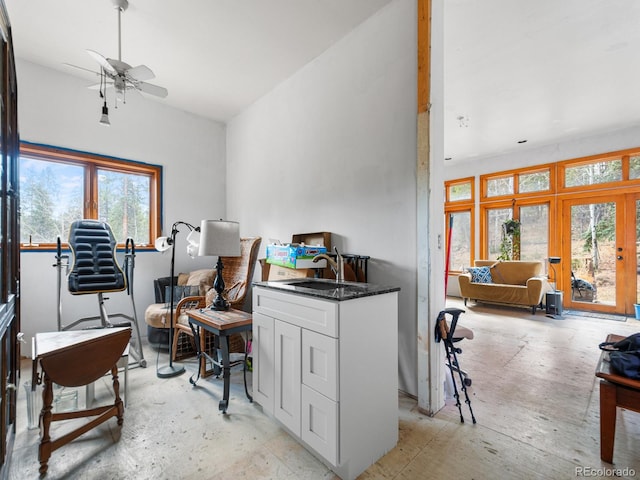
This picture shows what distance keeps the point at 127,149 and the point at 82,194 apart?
31.7 inches

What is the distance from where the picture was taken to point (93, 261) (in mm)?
2943

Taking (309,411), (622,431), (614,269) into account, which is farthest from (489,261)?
(309,411)

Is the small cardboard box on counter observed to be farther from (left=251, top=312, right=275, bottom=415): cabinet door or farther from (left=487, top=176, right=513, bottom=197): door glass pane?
(left=487, top=176, right=513, bottom=197): door glass pane

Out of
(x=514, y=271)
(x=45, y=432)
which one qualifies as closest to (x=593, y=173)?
(x=514, y=271)

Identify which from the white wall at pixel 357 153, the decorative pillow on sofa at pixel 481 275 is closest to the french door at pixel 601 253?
the decorative pillow on sofa at pixel 481 275

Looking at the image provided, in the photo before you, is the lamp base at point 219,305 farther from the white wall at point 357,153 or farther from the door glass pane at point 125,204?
the door glass pane at point 125,204

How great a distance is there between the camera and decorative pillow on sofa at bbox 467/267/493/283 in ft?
19.1

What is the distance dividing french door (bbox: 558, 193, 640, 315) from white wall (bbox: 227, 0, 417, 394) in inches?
207

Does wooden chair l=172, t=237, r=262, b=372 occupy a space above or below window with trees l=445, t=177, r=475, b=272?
below

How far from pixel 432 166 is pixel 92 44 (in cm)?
359

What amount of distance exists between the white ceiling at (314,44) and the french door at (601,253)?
177 centimetres

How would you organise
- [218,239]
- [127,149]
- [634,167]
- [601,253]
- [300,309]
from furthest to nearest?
[601,253]
[634,167]
[127,149]
[218,239]
[300,309]

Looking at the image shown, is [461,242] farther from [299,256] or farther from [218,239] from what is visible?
[218,239]

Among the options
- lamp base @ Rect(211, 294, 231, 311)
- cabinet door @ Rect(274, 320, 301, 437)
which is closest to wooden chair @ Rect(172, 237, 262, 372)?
lamp base @ Rect(211, 294, 231, 311)
